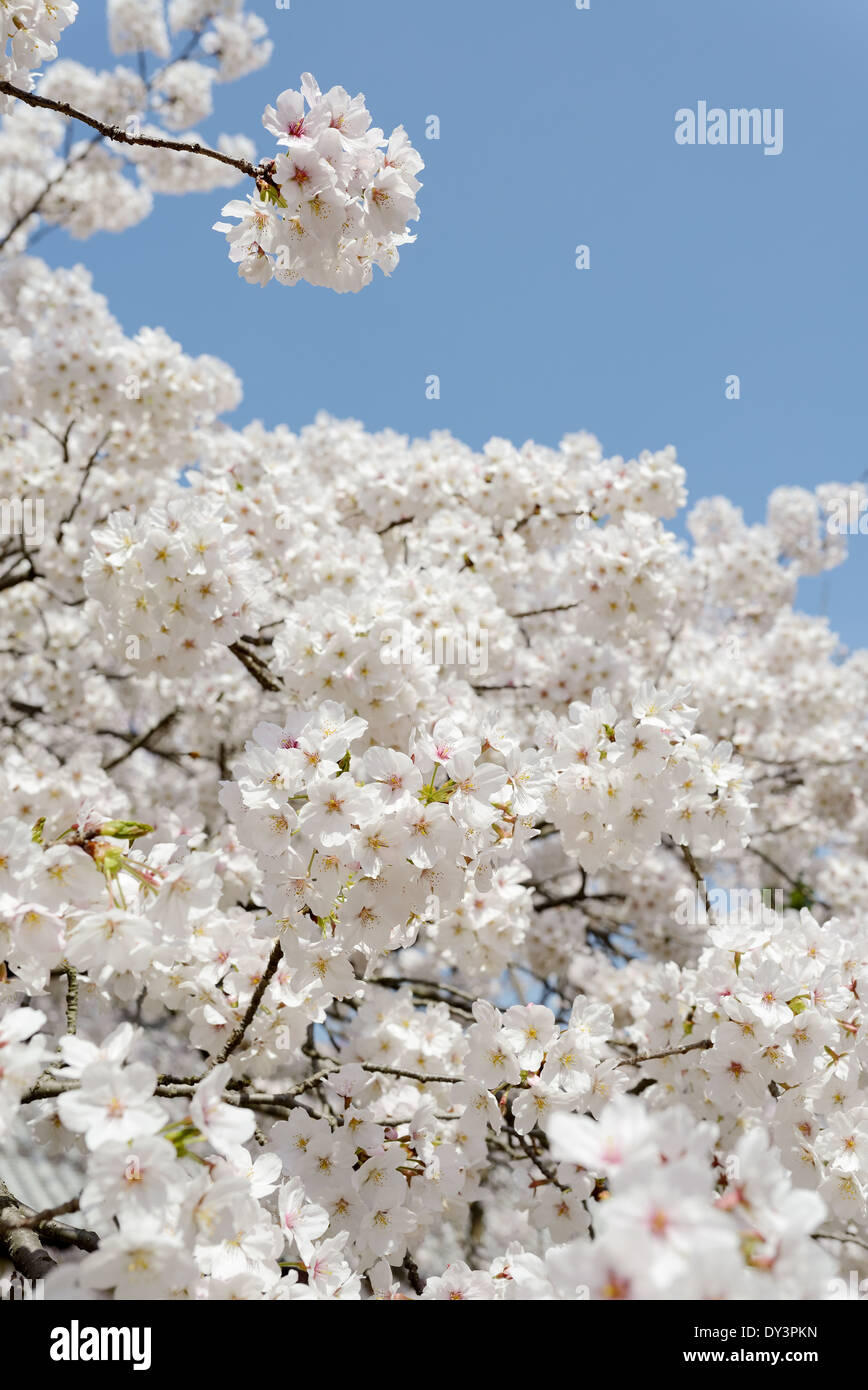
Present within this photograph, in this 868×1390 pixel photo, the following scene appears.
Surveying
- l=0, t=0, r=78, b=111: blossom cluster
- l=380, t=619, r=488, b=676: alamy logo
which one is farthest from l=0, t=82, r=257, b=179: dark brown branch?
l=380, t=619, r=488, b=676: alamy logo

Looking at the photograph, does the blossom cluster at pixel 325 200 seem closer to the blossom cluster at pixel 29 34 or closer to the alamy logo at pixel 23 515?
the blossom cluster at pixel 29 34

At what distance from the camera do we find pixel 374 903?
2.19m

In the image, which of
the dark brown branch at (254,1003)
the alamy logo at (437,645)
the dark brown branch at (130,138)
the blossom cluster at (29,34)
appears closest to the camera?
the dark brown branch at (130,138)

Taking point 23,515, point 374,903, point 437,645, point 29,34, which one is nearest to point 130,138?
point 29,34

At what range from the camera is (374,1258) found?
2438mm

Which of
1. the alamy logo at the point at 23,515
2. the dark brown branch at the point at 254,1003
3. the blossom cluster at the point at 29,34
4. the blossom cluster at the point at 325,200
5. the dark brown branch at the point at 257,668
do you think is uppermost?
the alamy logo at the point at 23,515

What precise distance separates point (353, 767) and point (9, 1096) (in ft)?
3.66
